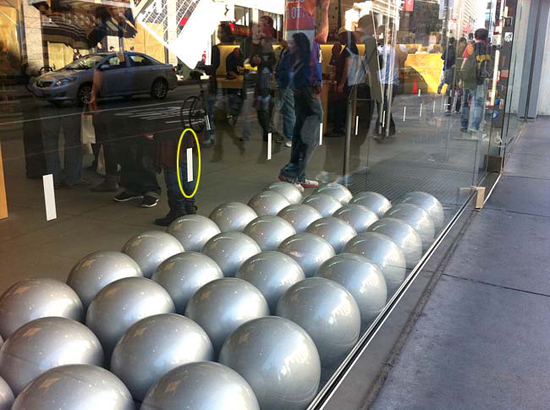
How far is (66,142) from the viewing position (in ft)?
12.7

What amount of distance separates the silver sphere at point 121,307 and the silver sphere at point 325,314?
57 cm

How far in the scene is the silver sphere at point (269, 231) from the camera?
3.40 metres

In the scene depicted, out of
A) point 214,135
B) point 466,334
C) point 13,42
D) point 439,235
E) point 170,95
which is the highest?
point 13,42

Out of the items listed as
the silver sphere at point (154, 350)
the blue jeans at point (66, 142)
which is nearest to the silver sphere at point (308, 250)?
the silver sphere at point (154, 350)

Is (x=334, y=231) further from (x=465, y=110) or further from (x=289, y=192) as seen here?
(x=465, y=110)

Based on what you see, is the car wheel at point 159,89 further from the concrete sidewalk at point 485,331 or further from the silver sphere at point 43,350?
the concrete sidewalk at point 485,331

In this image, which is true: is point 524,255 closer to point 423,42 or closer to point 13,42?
point 423,42

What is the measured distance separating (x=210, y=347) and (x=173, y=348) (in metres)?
0.18

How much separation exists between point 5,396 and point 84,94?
2.42 m

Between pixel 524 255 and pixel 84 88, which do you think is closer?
pixel 84 88

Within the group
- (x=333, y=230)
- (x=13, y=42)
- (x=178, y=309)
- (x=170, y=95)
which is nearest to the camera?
(x=178, y=309)

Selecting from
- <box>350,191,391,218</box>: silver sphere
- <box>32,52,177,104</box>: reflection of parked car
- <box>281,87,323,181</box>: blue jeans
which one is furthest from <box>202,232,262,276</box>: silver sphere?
<box>281,87,323,181</box>: blue jeans

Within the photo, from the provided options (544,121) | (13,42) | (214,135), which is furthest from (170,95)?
(544,121)

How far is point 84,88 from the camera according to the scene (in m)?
3.77
